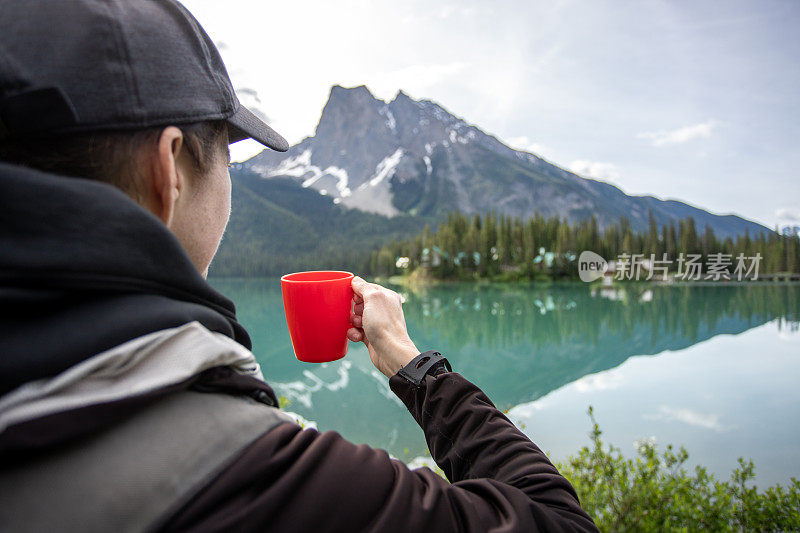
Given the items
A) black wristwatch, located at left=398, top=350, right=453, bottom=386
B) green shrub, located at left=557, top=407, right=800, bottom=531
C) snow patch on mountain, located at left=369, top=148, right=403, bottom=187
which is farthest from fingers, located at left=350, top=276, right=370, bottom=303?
snow patch on mountain, located at left=369, top=148, right=403, bottom=187

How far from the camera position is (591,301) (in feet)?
103

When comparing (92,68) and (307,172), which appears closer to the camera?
(92,68)

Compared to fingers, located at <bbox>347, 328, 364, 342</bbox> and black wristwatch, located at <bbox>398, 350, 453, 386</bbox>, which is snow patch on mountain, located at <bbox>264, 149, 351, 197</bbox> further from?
black wristwatch, located at <bbox>398, 350, 453, 386</bbox>

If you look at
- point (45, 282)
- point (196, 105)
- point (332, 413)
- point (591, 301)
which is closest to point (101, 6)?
point (196, 105)

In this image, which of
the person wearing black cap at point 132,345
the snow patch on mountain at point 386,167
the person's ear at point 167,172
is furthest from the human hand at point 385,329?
the snow patch on mountain at point 386,167

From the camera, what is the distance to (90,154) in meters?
0.61

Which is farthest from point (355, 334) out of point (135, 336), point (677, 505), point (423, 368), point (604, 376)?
point (604, 376)

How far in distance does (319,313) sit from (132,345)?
0.75 m

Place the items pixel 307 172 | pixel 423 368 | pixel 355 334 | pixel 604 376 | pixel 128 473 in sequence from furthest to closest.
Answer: pixel 307 172, pixel 604 376, pixel 355 334, pixel 423 368, pixel 128 473

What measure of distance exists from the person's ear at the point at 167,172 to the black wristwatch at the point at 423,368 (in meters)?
0.56

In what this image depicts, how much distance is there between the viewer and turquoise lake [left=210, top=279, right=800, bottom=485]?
23.8ft

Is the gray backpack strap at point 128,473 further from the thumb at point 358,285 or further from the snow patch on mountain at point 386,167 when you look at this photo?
the snow patch on mountain at point 386,167

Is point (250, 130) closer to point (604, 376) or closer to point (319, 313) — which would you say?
point (319, 313)

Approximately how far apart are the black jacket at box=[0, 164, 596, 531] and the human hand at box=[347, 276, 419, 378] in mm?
463
